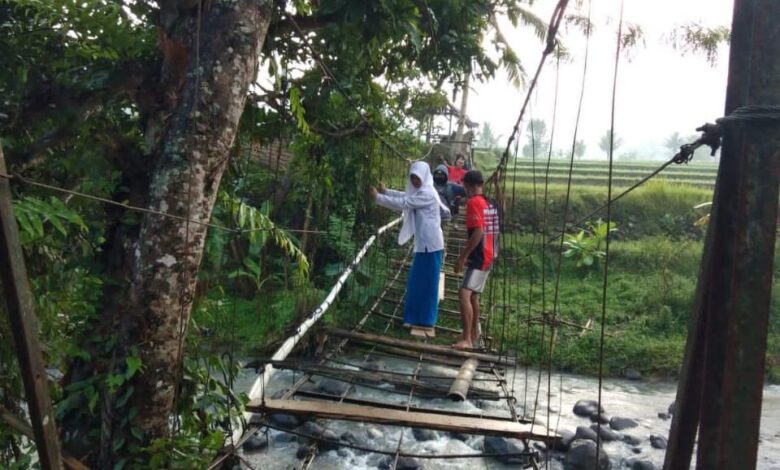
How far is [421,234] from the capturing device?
3.23m

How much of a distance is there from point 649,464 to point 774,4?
146 inches

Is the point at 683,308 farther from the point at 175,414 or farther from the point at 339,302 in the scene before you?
the point at 175,414

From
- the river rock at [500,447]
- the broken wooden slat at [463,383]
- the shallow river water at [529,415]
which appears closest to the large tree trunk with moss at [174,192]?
the shallow river water at [529,415]

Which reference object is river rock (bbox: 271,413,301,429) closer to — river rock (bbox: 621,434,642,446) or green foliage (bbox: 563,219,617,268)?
river rock (bbox: 621,434,642,446)

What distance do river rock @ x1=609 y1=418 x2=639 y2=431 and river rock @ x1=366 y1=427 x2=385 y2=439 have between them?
1749 millimetres

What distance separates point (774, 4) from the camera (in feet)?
2.03

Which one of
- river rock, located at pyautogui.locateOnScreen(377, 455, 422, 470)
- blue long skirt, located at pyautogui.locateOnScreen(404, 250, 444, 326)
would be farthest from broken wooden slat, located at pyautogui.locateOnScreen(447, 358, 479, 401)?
river rock, located at pyautogui.locateOnScreen(377, 455, 422, 470)

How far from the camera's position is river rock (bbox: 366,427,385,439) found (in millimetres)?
3879

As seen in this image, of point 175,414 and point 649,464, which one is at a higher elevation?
point 175,414

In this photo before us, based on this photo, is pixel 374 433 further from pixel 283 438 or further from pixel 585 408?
pixel 585 408

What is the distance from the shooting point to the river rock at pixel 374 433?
3879mm

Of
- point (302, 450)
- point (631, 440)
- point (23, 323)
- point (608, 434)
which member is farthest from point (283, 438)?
point (23, 323)

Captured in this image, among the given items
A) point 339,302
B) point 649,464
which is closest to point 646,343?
point 649,464

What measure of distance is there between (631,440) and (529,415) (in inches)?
28.1
